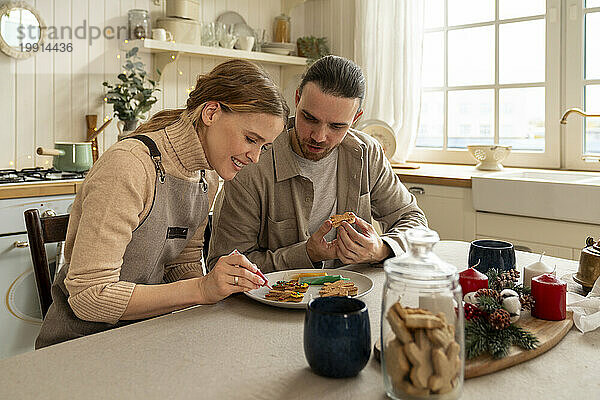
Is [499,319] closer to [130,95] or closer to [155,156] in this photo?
[155,156]

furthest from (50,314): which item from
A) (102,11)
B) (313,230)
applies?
(102,11)

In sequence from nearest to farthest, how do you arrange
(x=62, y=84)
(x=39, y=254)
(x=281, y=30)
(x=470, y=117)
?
(x=39, y=254) < (x=62, y=84) < (x=470, y=117) < (x=281, y=30)

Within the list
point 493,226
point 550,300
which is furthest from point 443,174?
point 550,300

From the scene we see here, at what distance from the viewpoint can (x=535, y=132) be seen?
3336 mm

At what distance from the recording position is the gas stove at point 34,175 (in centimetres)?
252

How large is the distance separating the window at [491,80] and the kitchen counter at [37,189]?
2.21 metres

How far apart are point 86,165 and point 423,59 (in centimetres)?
214

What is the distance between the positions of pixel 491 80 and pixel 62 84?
Result: 2447 mm

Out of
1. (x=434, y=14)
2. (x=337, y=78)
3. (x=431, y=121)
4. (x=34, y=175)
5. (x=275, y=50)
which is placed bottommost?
(x=34, y=175)

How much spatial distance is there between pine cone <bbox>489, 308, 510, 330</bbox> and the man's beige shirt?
61 centimetres

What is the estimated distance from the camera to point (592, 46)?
308 centimetres

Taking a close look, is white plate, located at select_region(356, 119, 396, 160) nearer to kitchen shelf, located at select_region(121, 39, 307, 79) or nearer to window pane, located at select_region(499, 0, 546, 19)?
kitchen shelf, located at select_region(121, 39, 307, 79)

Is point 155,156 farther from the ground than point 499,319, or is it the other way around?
point 155,156

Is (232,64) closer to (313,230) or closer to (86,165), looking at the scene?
(313,230)
